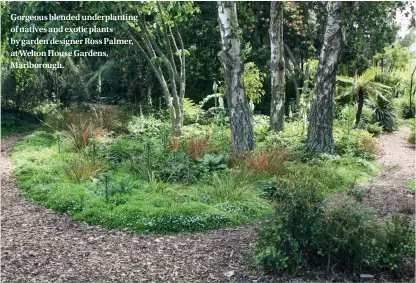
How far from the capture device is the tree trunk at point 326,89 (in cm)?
915

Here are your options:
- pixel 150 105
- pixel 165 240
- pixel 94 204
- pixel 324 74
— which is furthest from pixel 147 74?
pixel 165 240

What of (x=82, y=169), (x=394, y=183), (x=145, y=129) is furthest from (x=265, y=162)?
(x=145, y=129)

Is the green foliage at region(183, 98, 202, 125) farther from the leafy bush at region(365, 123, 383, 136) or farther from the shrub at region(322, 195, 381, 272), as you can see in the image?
the shrub at region(322, 195, 381, 272)

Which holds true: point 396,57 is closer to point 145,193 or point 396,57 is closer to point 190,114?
point 190,114

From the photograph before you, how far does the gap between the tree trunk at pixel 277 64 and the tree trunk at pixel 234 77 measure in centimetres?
263

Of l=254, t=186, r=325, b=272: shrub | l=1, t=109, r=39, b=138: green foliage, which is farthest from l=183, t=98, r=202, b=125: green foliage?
l=254, t=186, r=325, b=272: shrub

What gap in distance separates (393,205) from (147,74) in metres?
12.0

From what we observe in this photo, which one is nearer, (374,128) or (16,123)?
(374,128)

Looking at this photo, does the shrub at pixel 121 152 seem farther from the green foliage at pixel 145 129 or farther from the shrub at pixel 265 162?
the shrub at pixel 265 162

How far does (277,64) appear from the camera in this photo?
455 inches

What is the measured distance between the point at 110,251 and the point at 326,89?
19.4 ft

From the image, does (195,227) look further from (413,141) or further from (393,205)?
(413,141)

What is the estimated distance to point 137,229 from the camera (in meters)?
5.68

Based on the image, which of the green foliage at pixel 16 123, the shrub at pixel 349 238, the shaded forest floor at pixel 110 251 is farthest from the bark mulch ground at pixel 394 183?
the green foliage at pixel 16 123
